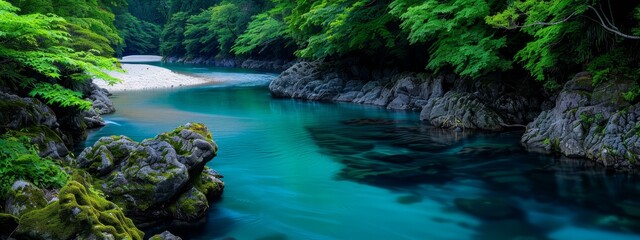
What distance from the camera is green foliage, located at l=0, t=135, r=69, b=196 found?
6.21 metres

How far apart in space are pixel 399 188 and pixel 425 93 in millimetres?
12513

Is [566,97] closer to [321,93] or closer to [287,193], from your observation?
[287,193]

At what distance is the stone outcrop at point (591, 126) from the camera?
1035cm

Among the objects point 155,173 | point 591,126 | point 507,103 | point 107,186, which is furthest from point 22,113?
point 507,103

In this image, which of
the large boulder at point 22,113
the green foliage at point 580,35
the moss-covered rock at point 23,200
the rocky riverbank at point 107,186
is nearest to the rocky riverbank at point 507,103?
the green foliage at point 580,35

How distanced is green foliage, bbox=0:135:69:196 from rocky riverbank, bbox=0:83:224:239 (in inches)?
4.8

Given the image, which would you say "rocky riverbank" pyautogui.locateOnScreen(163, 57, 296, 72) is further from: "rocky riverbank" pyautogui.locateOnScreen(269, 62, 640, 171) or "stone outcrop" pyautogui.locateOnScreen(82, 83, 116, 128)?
"stone outcrop" pyautogui.locateOnScreen(82, 83, 116, 128)

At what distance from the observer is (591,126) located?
36.8 ft

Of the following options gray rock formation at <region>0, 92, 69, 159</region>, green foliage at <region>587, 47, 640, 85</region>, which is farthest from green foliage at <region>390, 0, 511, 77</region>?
gray rock formation at <region>0, 92, 69, 159</region>

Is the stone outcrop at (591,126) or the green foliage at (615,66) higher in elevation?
the green foliage at (615,66)

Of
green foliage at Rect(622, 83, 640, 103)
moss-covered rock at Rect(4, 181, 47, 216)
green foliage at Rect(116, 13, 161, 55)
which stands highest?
green foliage at Rect(116, 13, 161, 55)

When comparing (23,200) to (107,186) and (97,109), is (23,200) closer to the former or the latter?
(107,186)

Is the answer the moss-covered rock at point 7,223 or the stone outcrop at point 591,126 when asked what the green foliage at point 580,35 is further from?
the moss-covered rock at point 7,223

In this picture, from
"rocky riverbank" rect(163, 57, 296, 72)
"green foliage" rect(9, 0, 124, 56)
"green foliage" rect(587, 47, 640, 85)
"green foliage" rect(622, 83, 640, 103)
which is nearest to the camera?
"green foliage" rect(622, 83, 640, 103)
